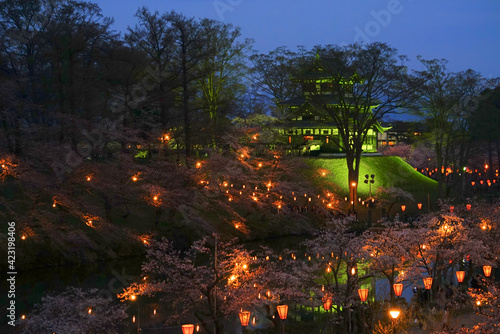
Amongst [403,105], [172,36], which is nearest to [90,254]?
[172,36]

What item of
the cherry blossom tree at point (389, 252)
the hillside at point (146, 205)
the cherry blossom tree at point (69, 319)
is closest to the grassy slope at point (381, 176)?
the hillside at point (146, 205)

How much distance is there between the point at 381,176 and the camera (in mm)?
54188

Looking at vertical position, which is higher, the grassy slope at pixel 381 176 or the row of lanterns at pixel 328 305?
the grassy slope at pixel 381 176

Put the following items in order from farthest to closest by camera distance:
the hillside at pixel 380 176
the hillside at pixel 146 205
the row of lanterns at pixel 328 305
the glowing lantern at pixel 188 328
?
the hillside at pixel 380 176
the hillside at pixel 146 205
the row of lanterns at pixel 328 305
the glowing lantern at pixel 188 328

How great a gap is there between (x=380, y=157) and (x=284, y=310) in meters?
43.5

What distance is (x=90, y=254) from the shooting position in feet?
97.8

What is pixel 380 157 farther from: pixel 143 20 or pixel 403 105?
pixel 143 20

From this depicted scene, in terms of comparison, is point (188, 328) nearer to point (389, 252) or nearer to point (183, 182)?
point (389, 252)

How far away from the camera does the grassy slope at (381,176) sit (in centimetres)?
5147

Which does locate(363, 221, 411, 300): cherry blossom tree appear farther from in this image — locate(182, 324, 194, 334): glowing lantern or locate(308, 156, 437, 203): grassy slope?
locate(308, 156, 437, 203): grassy slope

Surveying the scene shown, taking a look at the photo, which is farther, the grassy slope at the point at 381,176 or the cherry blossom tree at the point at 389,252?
the grassy slope at the point at 381,176

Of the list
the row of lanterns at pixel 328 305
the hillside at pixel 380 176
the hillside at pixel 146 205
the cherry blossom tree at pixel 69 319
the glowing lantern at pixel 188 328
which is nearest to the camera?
the cherry blossom tree at pixel 69 319

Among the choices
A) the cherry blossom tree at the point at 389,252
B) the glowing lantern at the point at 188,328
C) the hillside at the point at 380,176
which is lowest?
the glowing lantern at the point at 188,328

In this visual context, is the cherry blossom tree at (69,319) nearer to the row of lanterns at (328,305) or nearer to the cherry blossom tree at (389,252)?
the row of lanterns at (328,305)
